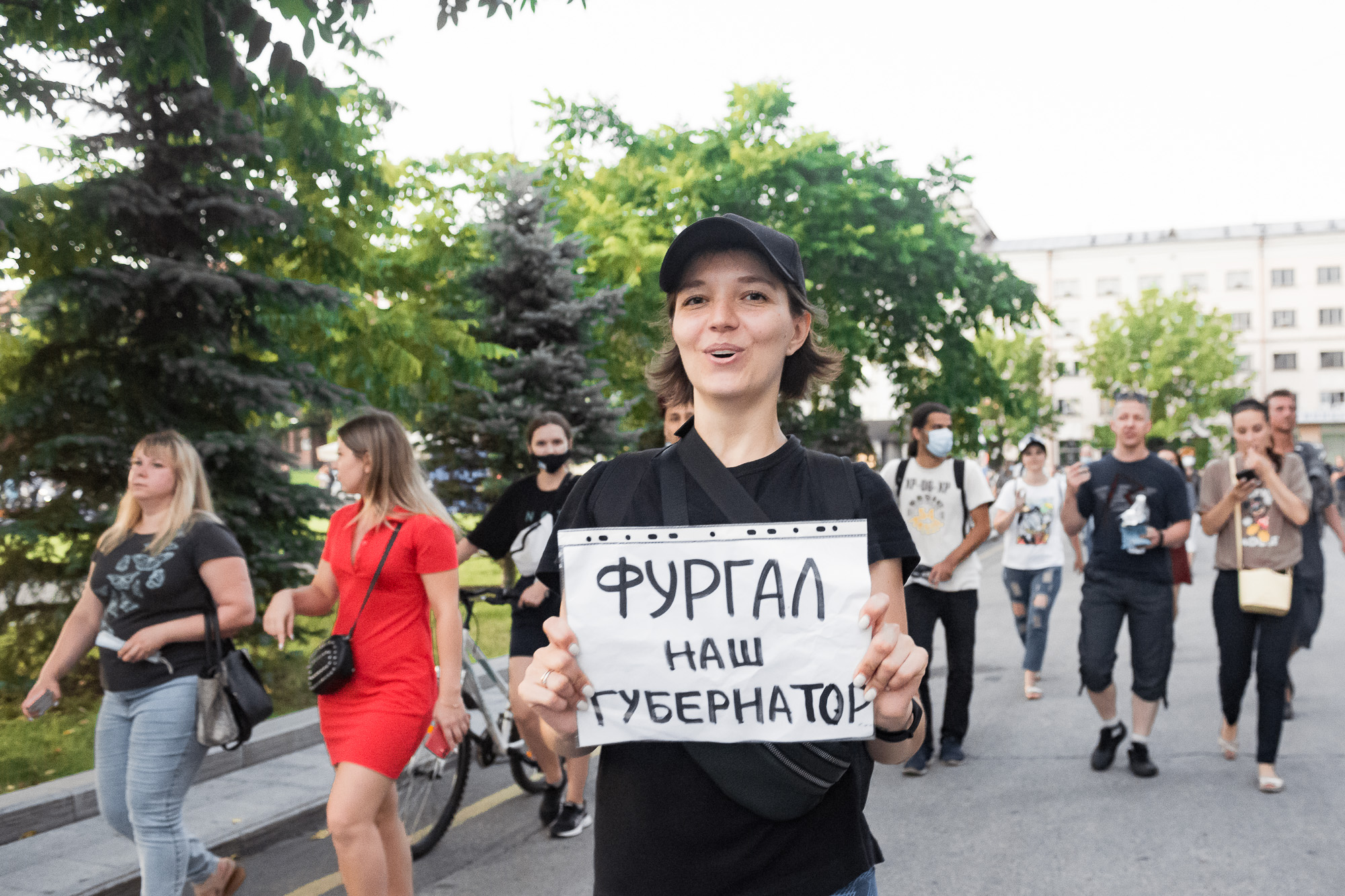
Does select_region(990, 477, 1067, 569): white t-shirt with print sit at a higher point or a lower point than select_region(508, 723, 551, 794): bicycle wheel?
higher

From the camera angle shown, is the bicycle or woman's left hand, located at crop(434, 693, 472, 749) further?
the bicycle

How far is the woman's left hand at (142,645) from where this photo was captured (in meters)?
3.97

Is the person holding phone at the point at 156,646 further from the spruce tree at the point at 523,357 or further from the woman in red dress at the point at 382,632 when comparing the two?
the spruce tree at the point at 523,357

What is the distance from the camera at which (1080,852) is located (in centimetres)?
499

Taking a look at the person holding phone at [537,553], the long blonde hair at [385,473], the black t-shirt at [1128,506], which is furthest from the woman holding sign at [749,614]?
the black t-shirt at [1128,506]

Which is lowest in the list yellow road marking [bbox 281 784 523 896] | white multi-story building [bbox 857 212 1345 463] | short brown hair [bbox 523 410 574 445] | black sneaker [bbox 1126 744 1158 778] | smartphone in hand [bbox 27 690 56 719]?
yellow road marking [bbox 281 784 523 896]

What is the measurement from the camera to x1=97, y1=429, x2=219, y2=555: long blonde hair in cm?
422

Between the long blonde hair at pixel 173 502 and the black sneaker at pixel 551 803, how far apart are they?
233cm

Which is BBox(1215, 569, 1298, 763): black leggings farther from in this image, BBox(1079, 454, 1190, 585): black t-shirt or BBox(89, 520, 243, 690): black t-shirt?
BBox(89, 520, 243, 690): black t-shirt

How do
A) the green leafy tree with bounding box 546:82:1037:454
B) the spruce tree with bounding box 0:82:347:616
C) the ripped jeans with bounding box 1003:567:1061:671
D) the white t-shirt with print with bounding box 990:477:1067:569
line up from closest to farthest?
the spruce tree with bounding box 0:82:347:616, the ripped jeans with bounding box 1003:567:1061:671, the white t-shirt with print with bounding box 990:477:1067:569, the green leafy tree with bounding box 546:82:1037:454

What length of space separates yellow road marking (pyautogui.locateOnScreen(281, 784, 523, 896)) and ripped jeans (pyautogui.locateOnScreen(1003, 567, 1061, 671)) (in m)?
4.45

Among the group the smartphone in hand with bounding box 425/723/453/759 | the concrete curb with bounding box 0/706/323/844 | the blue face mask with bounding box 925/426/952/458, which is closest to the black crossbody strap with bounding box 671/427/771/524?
the smartphone in hand with bounding box 425/723/453/759

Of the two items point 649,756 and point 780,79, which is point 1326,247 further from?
point 649,756

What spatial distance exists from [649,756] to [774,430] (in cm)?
63
